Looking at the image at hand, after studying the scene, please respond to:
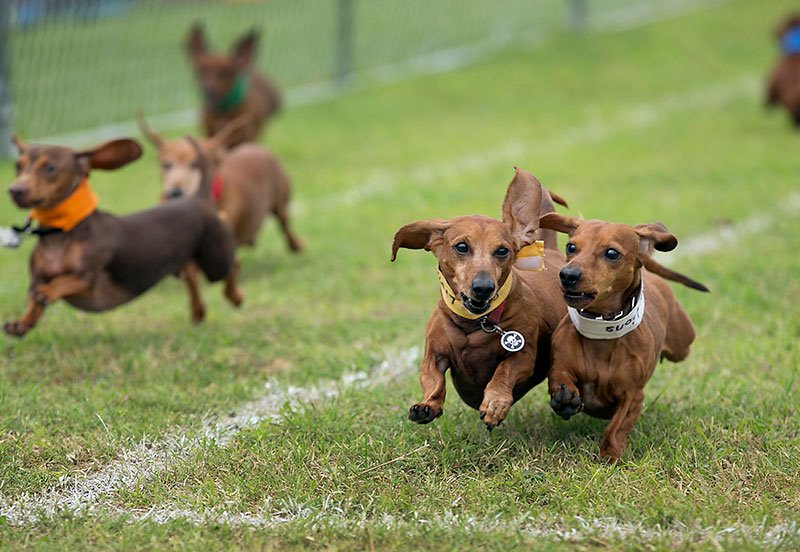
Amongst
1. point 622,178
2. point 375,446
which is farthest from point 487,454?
point 622,178

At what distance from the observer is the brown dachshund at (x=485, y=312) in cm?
323

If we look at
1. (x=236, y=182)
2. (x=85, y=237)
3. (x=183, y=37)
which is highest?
(x=85, y=237)

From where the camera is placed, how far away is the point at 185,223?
16.9 ft

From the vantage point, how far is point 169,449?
3729 mm

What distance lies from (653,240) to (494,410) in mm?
681

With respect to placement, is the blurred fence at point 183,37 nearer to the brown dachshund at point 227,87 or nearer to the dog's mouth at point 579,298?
the brown dachshund at point 227,87

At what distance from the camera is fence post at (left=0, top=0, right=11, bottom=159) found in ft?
33.1

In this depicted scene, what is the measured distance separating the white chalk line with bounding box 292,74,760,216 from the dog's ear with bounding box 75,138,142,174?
3.11 meters

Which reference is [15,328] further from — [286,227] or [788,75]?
[788,75]

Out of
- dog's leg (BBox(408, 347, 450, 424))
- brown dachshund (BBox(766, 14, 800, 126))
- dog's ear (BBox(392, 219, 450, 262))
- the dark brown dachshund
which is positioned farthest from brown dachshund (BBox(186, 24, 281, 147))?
dog's leg (BBox(408, 347, 450, 424))

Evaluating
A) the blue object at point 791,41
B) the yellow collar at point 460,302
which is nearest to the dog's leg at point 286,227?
the yellow collar at point 460,302

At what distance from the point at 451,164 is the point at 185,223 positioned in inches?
179

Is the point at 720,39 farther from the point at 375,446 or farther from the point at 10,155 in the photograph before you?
the point at 375,446

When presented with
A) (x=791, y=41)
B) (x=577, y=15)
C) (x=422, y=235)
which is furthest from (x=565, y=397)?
(x=577, y=15)
